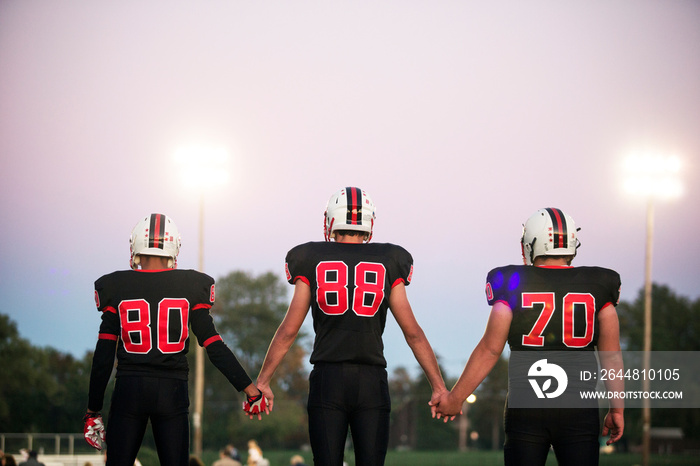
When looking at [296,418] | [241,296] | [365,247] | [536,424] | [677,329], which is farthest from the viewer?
[677,329]

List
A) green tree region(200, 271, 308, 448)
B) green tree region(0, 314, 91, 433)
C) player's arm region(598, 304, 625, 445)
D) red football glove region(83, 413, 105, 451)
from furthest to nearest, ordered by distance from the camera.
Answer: green tree region(200, 271, 308, 448)
green tree region(0, 314, 91, 433)
red football glove region(83, 413, 105, 451)
player's arm region(598, 304, 625, 445)

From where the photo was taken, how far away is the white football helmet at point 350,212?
695 centimetres

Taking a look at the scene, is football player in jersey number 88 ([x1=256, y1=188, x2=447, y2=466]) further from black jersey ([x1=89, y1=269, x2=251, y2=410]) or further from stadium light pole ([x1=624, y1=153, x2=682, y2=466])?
stadium light pole ([x1=624, y1=153, x2=682, y2=466])

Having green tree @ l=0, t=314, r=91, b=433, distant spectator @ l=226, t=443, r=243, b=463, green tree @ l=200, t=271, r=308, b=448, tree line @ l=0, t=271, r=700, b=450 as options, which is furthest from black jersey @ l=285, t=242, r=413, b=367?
green tree @ l=200, t=271, r=308, b=448

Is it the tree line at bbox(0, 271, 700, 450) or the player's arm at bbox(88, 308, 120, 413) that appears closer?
the player's arm at bbox(88, 308, 120, 413)

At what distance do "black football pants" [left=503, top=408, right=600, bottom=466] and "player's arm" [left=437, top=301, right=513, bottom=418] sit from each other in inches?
21.6

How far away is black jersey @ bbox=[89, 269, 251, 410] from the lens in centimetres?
688

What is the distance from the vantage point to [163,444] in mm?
6836

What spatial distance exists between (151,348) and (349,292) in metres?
Result: 1.78

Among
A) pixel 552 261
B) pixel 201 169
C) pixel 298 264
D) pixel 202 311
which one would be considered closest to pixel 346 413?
pixel 298 264

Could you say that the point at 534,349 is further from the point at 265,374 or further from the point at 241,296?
the point at 241,296

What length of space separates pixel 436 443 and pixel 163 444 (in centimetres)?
8358

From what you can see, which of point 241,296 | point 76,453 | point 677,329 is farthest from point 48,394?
point 677,329

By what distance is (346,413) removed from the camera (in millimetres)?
6570
